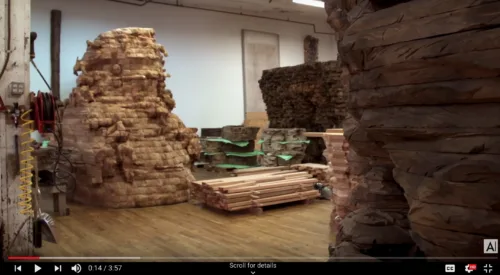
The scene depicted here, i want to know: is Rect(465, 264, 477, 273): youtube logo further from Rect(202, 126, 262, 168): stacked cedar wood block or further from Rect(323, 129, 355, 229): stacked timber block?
Rect(202, 126, 262, 168): stacked cedar wood block

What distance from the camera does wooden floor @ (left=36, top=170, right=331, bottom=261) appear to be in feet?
16.4

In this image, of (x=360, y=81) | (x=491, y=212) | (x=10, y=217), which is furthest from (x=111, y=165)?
(x=491, y=212)

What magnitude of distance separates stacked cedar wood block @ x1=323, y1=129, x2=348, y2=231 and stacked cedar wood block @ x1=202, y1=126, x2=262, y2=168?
676cm

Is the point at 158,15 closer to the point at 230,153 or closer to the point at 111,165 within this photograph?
the point at 230,153

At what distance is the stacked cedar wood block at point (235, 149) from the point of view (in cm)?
1265

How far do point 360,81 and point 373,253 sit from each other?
3.18ft

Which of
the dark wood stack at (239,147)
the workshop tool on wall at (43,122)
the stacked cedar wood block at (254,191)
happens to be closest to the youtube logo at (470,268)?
the workshop tool on wall at (43,122)

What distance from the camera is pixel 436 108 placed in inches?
82.0

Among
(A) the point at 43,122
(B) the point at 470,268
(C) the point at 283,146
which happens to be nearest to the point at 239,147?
(C) the point at 283,146

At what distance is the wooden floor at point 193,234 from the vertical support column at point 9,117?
604mm

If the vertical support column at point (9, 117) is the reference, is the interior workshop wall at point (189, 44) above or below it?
above

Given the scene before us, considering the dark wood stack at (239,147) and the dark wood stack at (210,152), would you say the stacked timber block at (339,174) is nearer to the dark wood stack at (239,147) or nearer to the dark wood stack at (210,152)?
the dark wood stack at (239,147)
